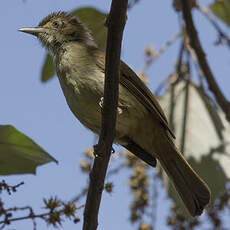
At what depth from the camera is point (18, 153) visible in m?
2.55

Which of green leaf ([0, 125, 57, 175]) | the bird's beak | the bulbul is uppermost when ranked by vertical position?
the bird's beak

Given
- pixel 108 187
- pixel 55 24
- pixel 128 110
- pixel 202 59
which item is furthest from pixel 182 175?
pixel 55 24

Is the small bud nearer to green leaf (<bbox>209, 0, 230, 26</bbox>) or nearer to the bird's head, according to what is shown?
the bird's head

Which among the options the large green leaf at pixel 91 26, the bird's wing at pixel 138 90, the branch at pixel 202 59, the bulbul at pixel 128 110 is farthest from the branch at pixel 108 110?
the large green leaf at pixel 91 26

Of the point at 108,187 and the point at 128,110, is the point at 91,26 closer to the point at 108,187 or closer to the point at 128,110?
the point at 128,110

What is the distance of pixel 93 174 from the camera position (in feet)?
8.62

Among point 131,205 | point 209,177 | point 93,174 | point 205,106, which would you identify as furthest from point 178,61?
point 93,174

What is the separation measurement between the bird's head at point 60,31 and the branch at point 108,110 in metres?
1.31

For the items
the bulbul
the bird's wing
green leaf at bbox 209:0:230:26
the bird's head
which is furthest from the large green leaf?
green leaf at bbox 209:0:230:26

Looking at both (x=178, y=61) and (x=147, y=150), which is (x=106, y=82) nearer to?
(x=147, y=150)

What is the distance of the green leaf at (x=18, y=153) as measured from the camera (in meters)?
2.51

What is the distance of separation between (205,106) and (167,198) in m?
1.07

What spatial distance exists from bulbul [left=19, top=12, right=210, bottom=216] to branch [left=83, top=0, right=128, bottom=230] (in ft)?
1.96

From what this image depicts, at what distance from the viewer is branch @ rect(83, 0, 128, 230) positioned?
226 centimetres
